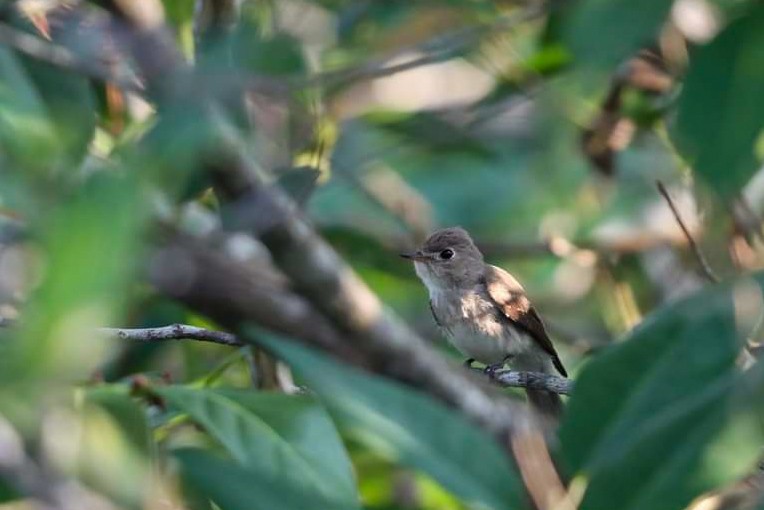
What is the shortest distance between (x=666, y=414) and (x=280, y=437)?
0.53 metres

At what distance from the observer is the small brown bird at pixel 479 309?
484 centimetres

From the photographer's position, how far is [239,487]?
61.6 inches

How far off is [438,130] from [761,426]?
2950 millimetres

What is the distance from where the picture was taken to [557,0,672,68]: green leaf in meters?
2.15

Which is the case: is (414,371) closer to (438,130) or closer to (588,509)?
(438,130)

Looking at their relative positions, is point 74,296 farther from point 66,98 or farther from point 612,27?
point 66,98

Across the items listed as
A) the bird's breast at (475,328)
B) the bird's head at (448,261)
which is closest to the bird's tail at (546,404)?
the bird's breast at (475,328)

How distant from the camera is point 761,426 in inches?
60.3

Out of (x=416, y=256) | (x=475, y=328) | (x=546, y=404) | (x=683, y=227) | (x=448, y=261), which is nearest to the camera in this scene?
(x=683, y=227)

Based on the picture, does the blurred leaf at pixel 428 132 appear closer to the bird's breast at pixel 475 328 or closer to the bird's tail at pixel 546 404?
the bird's breast at pixel 475 328

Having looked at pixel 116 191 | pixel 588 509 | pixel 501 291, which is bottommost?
pixel 501 291

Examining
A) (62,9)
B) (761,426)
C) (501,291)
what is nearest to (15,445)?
(761,426)

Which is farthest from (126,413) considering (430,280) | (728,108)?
(430,280)

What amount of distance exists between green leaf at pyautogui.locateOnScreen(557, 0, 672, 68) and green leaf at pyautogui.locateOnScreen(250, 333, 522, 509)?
803 mm
